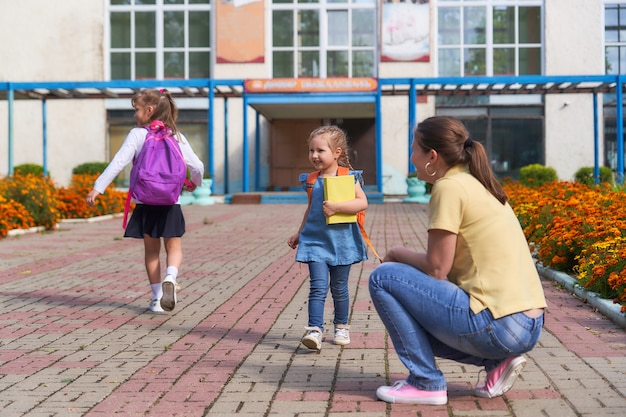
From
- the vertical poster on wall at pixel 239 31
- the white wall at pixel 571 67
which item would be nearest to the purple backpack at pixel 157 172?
the vertical poster on wall at pixel 239 31

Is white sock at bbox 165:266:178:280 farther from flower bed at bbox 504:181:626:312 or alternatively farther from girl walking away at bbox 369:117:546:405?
flower bed at bbox 504:181:626:312

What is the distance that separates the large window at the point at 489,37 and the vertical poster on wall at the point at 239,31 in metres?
6.24

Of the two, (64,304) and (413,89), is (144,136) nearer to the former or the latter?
(64,304)

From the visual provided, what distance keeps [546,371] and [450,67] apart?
26688 mm

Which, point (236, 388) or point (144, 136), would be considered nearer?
point (236, 388)

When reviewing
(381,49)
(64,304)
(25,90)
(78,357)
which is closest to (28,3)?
(25,90)

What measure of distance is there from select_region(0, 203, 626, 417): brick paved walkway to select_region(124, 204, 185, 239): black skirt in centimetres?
63

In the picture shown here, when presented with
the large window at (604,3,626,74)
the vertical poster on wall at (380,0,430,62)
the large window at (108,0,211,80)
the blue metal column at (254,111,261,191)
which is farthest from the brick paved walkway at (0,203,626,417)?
the large window at (604,3,626,74)

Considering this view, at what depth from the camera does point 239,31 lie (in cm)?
3025

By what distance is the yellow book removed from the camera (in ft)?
16.9

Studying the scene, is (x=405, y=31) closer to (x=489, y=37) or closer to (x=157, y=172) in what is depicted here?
(x=489, y=37)

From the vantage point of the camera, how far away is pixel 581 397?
401 cm

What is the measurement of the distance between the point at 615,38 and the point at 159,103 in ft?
89.1

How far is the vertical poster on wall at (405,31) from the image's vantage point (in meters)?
30.1
